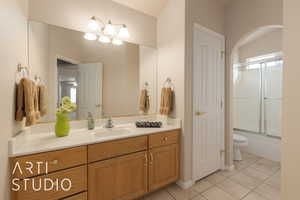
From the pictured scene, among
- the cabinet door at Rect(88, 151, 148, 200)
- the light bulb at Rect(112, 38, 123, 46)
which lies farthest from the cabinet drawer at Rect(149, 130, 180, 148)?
the light bulb at Rect(112, 38, 123, 46)

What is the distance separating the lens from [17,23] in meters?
1.21

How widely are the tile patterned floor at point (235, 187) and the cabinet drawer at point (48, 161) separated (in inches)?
40.2

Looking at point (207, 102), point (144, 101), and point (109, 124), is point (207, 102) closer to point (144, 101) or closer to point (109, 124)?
point (144, 101)

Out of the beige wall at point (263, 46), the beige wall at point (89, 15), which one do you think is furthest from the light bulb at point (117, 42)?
the beige wall at point (263, 46)

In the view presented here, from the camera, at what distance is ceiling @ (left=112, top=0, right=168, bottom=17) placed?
2.07m

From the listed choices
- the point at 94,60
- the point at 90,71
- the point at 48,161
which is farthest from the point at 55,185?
the point at 94,60

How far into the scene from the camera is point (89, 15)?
1.81m

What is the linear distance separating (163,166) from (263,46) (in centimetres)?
331

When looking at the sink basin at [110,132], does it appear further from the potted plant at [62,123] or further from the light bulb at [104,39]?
the light bulb at [104,39]

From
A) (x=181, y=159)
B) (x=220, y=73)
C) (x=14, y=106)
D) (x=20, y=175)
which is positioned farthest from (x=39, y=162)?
(x=220, y=73)

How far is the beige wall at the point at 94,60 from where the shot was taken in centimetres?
157

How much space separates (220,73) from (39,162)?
2508mm

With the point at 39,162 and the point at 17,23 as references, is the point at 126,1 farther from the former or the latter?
the point at 39,162

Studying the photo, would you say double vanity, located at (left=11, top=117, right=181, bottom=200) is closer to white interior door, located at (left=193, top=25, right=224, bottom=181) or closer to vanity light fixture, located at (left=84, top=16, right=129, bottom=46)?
white interior door, located at (left=193, top=25, right=224, bottom=181)
